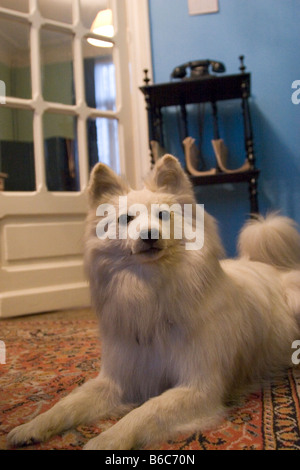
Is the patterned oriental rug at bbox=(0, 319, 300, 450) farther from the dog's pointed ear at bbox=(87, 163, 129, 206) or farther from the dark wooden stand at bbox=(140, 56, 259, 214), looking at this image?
the dark wooden stand at bbox=(140, 56, 259, 214)

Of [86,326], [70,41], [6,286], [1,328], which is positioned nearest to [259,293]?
[86,326]

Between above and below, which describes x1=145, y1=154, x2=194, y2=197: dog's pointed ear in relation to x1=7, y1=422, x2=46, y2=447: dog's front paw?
above

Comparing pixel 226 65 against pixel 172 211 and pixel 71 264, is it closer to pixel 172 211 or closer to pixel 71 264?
pixel 71 264

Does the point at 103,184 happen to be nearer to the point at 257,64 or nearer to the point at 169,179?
the point at 169,179

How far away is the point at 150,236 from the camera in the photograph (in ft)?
3.88

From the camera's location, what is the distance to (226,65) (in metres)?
3.30

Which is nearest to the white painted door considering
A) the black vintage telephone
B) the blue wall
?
the blue wall

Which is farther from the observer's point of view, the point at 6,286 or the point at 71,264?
the point at 71,264

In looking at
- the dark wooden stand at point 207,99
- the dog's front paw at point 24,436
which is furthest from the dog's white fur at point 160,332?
the dark wooden stand at point 207,99

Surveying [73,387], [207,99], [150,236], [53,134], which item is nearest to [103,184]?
[150,236]

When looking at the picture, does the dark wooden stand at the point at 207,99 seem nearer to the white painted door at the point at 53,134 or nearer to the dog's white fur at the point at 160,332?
the white painted door at the point at 53,134

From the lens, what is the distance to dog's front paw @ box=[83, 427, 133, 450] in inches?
39.9

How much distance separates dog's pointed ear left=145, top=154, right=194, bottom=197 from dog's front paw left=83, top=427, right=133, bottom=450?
2.40 feet

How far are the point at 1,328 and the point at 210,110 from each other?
7.07 ft
